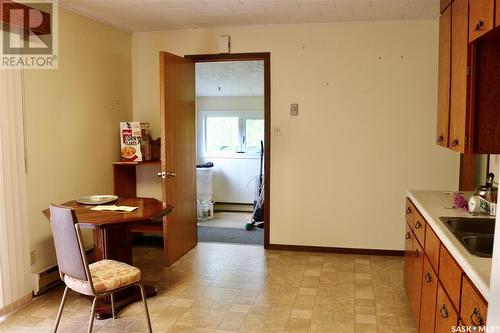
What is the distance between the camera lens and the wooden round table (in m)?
2.81

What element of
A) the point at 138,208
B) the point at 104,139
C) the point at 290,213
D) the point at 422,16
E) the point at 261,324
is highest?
the point at 422,16

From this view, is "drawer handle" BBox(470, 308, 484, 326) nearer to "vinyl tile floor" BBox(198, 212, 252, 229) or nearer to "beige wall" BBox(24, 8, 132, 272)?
"beige wall" BBox(24, 8, 132, 272)

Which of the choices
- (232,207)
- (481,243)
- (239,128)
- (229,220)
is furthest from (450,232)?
(239,128)

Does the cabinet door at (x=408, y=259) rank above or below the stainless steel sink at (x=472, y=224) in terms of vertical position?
below

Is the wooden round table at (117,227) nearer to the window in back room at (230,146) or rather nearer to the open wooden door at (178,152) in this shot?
the open wooden door at (178,152)

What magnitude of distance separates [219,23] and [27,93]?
199cm

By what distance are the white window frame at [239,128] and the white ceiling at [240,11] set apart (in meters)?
2.83

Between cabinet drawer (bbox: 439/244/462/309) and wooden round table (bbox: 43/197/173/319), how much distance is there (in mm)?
1804

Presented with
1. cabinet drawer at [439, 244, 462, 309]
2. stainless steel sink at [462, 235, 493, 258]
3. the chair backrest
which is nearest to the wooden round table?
the chair backrest

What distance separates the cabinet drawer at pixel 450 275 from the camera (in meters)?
1.79

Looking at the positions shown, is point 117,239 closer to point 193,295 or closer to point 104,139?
point 193,295

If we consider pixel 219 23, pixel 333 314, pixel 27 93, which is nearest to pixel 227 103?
pixel 219 23

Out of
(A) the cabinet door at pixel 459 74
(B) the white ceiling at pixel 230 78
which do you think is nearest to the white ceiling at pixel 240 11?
(B) the white ceiling at pixel 230 78

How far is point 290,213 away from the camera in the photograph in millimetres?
4629
